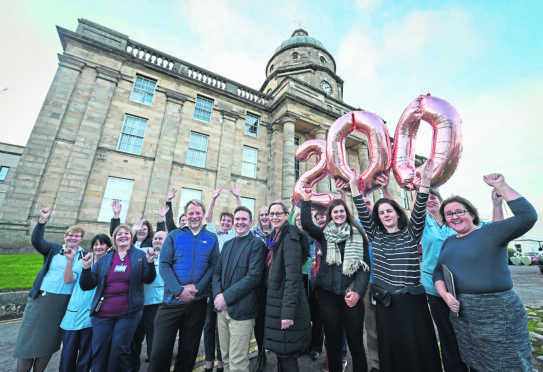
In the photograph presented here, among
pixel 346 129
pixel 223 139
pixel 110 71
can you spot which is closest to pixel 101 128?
pixel 110 71

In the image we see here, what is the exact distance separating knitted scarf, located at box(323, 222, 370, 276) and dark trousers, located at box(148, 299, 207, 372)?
186 centimetres

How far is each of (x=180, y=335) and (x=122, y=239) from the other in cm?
154

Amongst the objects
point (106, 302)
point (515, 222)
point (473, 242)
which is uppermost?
point (515, 222)

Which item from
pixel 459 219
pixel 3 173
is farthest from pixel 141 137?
pixel 3 173

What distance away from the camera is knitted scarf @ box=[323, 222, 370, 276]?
2563 mm

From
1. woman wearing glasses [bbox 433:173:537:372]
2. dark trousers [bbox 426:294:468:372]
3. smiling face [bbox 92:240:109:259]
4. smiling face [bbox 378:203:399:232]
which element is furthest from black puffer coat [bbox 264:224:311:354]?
smiling face [bbox 92:240:109:259]

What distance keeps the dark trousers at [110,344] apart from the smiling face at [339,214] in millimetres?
3043

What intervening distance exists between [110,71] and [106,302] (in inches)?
554

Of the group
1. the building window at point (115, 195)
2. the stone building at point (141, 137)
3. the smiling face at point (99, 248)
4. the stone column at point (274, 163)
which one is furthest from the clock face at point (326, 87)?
the smiling face at point (99, 248)

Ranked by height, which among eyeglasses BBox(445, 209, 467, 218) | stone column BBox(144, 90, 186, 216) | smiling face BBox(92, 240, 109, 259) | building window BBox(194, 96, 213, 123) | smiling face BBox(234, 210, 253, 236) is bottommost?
smiling face BBox(92, 240, 109, 259)

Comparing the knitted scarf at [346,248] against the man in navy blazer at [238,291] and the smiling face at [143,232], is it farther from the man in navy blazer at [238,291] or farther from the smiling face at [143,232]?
the smiling face at [143,232]

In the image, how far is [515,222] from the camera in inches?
69.9

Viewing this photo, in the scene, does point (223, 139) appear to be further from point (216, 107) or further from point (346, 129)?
point (346, 129)

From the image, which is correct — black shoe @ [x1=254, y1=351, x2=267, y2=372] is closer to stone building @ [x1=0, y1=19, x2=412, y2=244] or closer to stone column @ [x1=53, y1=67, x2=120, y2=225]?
stone building @ [x1=0, y1=19, x2=412, y2=244]
